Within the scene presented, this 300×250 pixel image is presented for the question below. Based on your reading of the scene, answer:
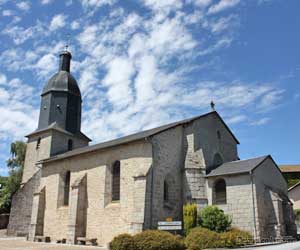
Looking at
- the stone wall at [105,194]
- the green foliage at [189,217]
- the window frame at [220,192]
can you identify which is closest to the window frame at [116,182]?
the stone wall at [105,194]

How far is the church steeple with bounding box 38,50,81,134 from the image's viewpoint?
93.2ft

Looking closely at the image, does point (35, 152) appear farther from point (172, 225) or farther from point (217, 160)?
point (172, 225)

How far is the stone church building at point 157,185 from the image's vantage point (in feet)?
57.0

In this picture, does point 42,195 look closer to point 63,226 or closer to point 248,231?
point 63,226

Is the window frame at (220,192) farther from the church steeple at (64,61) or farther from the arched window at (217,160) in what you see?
the church steeple at (64,61)

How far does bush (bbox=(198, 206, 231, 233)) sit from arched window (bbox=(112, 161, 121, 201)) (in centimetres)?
555

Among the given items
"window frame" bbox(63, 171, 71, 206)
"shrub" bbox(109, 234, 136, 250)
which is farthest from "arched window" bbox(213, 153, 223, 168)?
"window frame" bbox(63, 171, 71, 206)

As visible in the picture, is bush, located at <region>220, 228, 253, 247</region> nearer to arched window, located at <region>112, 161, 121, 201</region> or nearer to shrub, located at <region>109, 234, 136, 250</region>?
shrub, located at <region>109, 234, 136, 250</region>

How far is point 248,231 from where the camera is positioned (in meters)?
16.9

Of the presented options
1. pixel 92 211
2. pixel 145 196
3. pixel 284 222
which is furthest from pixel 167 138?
pixel 284 222

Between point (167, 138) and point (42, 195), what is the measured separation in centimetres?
1170

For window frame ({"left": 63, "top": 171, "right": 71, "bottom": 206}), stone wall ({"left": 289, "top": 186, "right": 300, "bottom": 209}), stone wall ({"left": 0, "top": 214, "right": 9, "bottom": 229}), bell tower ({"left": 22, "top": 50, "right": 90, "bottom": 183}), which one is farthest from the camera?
stone wall ({"left": 289, "top": 186, "right": 300, "bottom": 209})

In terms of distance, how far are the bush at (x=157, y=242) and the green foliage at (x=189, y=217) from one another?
12.6 feet

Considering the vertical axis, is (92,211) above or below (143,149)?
below
